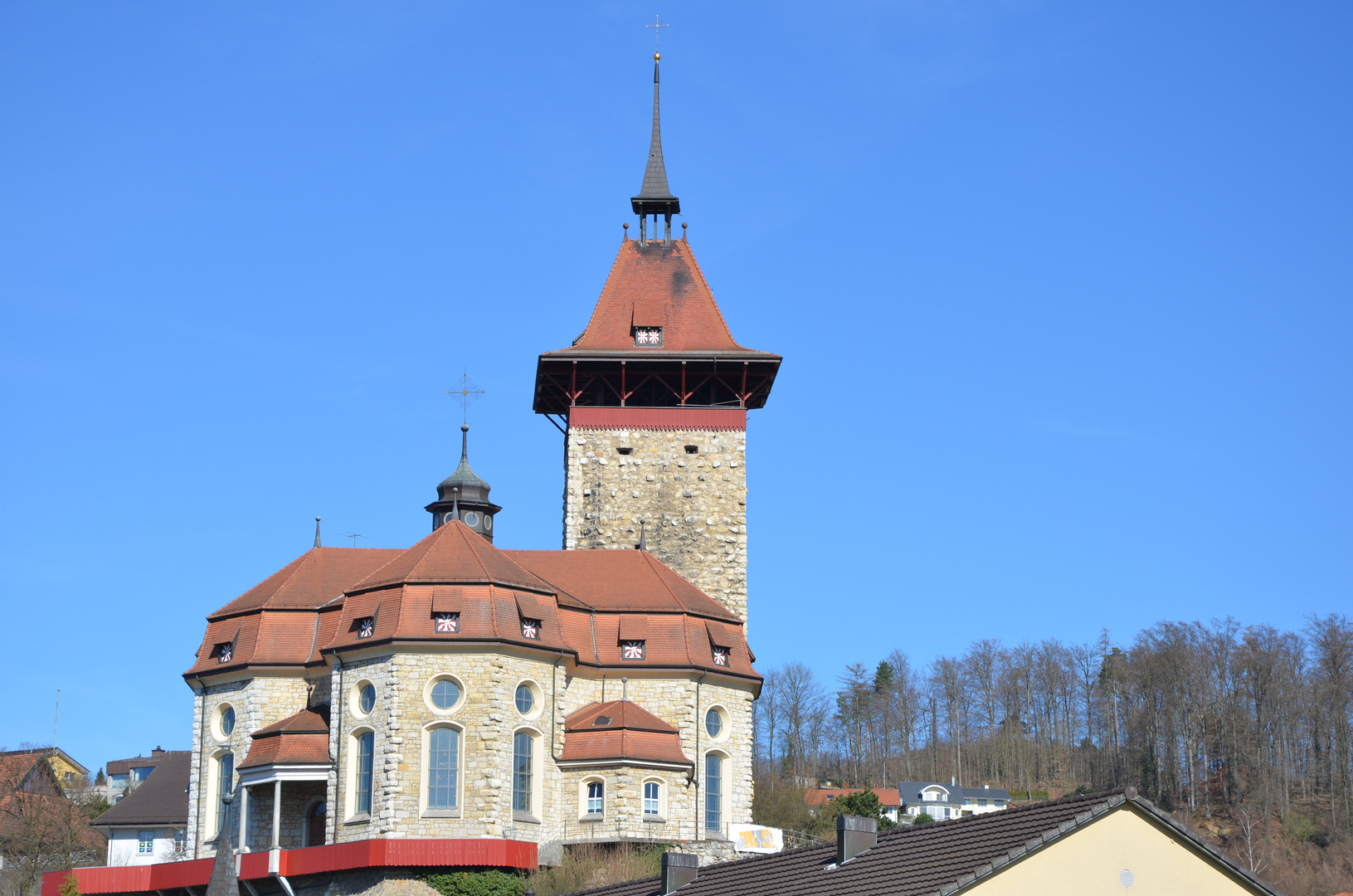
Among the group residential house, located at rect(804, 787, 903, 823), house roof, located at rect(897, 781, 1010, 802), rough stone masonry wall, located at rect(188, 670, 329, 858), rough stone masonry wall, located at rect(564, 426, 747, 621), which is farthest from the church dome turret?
house roof, located at rect(897, 781, 1010, 802)

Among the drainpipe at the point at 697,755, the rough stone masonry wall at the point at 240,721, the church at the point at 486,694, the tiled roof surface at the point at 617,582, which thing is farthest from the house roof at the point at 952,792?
the rough stone masonry wall at the point at 240,721

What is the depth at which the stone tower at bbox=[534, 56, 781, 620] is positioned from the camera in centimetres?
5188

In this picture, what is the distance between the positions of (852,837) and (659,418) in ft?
97.7

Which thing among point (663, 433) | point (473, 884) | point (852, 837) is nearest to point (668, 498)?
point (663, 433)

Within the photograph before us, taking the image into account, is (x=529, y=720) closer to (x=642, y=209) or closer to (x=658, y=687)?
(x=658, y=687)

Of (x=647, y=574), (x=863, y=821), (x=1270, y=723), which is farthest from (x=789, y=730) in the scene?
(x=863, y=821)

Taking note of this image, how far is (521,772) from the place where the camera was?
40.5 meters

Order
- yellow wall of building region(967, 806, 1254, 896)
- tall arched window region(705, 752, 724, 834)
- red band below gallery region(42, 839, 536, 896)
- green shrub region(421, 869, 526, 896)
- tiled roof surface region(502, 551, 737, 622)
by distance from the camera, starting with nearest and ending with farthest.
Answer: yellow wall of building region(967, 806, 1254, 896)
green shrub region(421, 869, 526, 896)
red band below gallery region(42, 839, 536, 896)
tall arched window region(705, 752, 724, 834)
tiled roof surface region(502, 551, 737, 622)

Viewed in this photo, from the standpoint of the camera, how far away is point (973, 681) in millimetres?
95750

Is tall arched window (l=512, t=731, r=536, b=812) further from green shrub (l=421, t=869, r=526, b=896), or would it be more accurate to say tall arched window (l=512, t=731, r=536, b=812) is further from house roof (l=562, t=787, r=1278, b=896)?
house roof (l=562, t=787, r=1278, b=896)

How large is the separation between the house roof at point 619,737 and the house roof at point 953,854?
620 inches

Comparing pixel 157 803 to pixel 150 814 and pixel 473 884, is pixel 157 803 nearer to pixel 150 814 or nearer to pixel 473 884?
pixel 150 814

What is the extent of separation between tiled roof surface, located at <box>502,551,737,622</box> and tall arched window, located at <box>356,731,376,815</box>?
6464mm

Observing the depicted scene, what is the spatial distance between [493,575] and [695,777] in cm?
710
